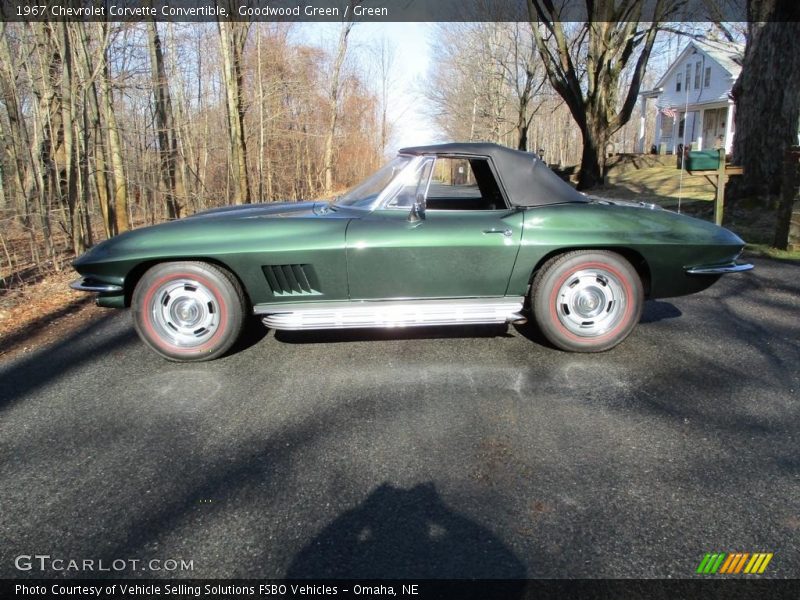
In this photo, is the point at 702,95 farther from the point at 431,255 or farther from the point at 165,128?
the point at 431,255

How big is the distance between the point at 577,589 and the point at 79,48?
10.4 metres

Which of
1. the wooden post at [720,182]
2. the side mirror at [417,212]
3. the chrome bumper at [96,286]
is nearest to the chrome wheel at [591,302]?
the side mirror at [417,212]

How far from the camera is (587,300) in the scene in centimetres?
398

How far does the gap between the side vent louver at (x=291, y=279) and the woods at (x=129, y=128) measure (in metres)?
5.29

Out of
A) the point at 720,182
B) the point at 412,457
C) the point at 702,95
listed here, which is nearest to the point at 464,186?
the point at 412,457

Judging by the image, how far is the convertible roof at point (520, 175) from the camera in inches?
159

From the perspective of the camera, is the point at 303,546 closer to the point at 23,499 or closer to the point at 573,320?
the point at 23,499

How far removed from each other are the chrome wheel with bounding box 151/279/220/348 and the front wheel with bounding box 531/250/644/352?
233 cm

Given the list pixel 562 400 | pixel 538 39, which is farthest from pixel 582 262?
pixel 538 39

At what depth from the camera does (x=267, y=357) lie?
402 centimetres

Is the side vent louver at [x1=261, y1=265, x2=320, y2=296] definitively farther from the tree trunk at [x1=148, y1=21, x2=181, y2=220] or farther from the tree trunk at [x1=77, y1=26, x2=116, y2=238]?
the tree trunk at [x1=148, y1=21, x2=181, y2=220]

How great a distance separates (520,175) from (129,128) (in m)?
13.1

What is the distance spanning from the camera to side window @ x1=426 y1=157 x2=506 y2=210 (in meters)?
4.29

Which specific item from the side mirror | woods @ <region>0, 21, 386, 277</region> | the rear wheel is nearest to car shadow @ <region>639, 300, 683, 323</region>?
the side mirror
